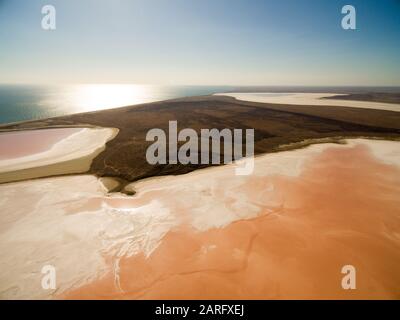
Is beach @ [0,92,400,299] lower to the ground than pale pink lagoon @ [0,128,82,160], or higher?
lower

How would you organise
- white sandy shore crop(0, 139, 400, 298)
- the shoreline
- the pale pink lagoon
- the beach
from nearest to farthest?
1. the beach
2. white sandy shore crop(0, 139, 400, 298)
3. the shoreline
4. the pale pink lagoon

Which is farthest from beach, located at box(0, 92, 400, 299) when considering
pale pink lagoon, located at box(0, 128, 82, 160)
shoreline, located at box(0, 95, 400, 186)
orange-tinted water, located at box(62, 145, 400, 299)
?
pale pink lagoon, located at box(0, 128, 82, 160)

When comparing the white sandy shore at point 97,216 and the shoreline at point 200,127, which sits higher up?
the shoreline at point 200,127

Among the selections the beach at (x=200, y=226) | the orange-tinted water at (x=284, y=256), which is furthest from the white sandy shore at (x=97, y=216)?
the orange-tinted water at (x=284, y=256)

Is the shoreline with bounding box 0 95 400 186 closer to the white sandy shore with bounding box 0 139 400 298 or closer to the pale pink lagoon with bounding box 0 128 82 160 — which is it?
the white sandy shore with bounding box 0 139 400 298

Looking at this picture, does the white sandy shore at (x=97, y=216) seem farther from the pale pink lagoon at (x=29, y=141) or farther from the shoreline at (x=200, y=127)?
the pale pink lagoon at (x=29, y=141)

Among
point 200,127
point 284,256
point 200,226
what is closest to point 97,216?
point 200,226
